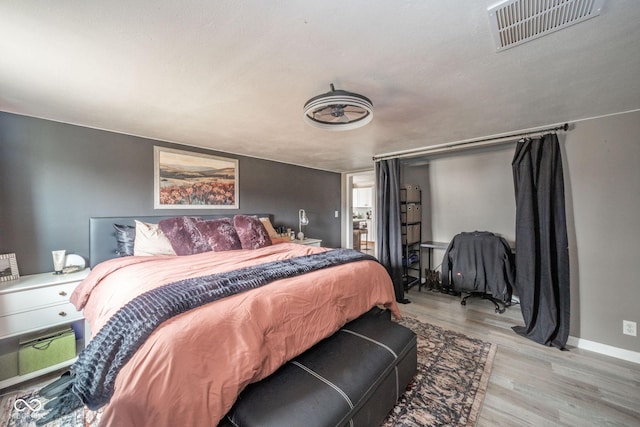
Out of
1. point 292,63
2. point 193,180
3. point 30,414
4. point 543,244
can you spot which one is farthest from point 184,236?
point 543,244

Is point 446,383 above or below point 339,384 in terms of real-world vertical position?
below

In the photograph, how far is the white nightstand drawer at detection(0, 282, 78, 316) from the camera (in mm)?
1825

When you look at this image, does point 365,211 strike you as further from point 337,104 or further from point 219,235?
point 337,104

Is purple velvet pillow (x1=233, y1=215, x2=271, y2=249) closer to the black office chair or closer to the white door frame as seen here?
the black office chair

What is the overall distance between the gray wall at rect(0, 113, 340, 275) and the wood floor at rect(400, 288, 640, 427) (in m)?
3.58

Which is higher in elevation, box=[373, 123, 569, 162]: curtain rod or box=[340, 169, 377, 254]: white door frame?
box=[373, 123, 569, 162]: curtain rod

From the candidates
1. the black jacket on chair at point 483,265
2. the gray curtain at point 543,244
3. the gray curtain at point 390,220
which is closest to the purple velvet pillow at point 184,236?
the gray curtain at point 390,220

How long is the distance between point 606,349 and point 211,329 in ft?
11.0

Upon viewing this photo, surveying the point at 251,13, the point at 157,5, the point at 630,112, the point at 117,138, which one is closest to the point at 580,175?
the point at 630,112

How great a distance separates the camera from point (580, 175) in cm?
237

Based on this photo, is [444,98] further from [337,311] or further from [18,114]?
[18,114]

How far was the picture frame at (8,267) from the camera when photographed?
2.04 meters

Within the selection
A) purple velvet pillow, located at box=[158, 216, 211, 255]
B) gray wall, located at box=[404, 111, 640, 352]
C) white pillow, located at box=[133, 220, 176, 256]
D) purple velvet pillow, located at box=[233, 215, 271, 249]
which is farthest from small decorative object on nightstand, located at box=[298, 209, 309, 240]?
gray wall, located at box=[404, 111, 640, 352]

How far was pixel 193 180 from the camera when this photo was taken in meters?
3.27
